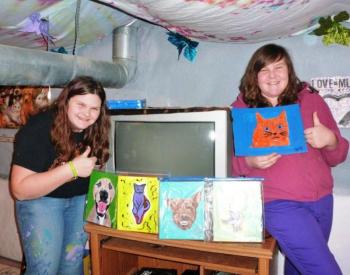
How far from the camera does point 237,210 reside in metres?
1.42

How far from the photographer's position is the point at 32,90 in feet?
8.66

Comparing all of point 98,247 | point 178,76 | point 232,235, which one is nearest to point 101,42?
point 178,76

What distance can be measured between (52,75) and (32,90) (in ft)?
3.57

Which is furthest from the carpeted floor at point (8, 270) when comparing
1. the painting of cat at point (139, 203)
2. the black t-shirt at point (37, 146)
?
the painting of cat at point (139, 203)

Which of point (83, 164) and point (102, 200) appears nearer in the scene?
point (83, 164)

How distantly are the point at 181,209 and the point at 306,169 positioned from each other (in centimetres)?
58

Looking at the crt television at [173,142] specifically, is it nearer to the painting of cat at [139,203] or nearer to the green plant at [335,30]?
the painting of cat at [139,203]

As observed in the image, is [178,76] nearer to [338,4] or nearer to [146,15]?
[146,15]

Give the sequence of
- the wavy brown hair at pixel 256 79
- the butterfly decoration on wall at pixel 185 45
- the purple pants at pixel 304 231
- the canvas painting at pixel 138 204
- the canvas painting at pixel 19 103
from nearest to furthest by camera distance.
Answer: the purple pants at pixel 304 231, the wavy brown hair at pixel 256 79, the canvas painting at pixel 138 204, the butterfly decoration on wall at pixel 185 45, the canvas painting at pixel 19 103

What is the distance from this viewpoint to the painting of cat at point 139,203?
1560 millimetres

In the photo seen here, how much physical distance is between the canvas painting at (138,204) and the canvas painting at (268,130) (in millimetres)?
455

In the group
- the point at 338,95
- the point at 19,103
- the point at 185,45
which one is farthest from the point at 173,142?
the point at 19,103

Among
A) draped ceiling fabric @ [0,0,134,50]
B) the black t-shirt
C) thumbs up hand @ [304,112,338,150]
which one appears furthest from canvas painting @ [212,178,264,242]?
draped ceiling fabric @ [0,0,134,50]

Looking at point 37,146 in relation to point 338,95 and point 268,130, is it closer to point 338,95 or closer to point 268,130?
point 268,130
